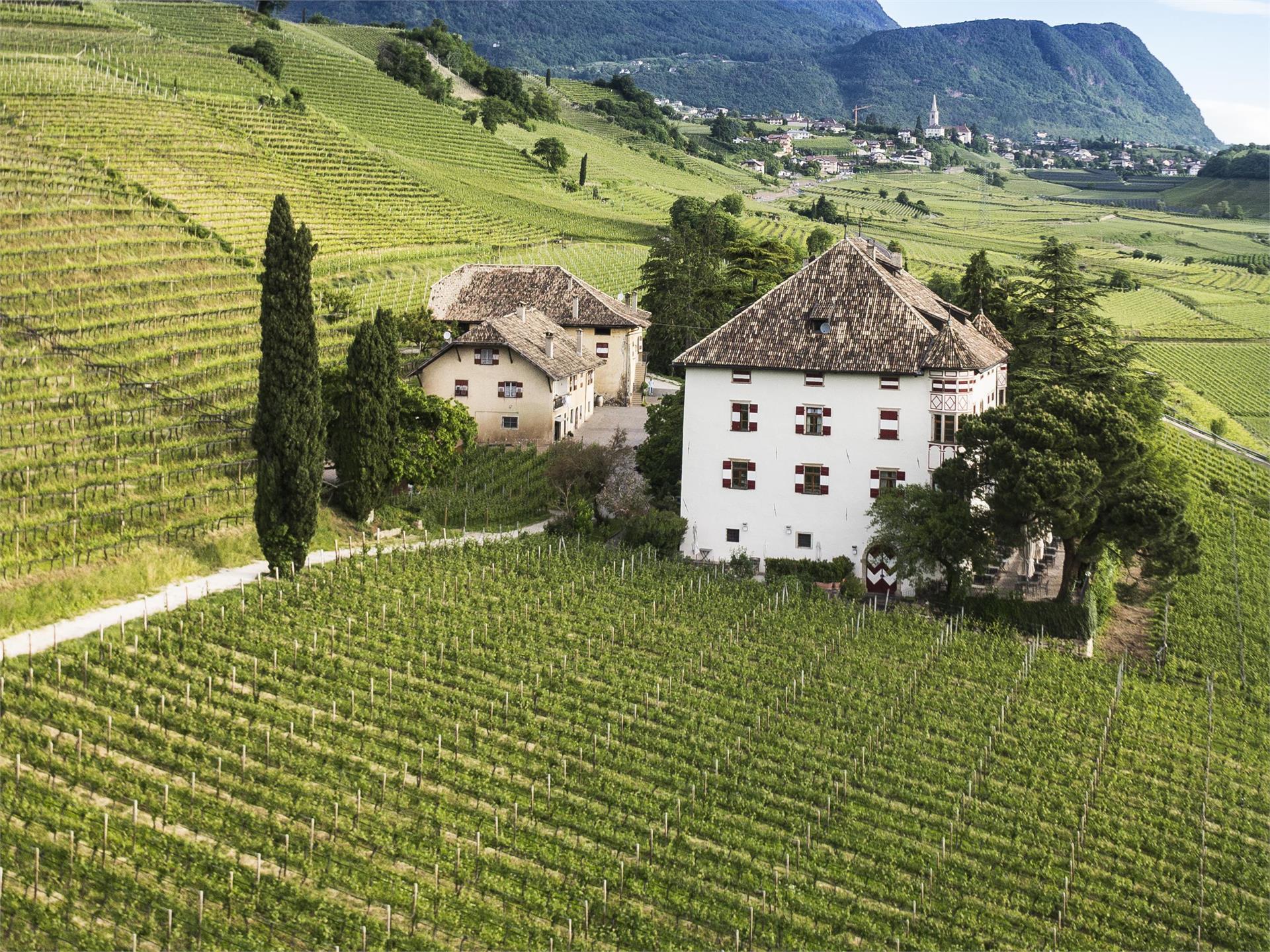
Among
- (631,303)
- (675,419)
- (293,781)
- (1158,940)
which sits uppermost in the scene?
(631,303)

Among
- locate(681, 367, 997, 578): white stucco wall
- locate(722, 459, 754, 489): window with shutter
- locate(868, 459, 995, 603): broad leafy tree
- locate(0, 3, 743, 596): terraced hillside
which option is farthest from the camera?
locate(722, 459, 754, 489): window with shutter

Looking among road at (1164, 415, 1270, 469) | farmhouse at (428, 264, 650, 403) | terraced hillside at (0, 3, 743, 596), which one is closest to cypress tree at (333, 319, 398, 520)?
terraced hillside at (0, 3, 743, 596)

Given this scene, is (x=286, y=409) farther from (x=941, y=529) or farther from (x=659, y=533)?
(x=941, y=529)

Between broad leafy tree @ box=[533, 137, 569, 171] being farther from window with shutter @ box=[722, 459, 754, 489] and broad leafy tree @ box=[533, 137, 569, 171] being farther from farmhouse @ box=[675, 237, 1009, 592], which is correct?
window with shutter @ box=[722, 459, 754, 489]

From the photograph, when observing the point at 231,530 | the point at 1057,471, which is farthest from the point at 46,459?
the point at 1057,471

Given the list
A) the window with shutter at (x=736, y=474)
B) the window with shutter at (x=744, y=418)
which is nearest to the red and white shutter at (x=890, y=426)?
the window with shutter at (x=744, y=418)

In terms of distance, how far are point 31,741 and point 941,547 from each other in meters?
28.7

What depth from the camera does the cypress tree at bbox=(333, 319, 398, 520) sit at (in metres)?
50.8

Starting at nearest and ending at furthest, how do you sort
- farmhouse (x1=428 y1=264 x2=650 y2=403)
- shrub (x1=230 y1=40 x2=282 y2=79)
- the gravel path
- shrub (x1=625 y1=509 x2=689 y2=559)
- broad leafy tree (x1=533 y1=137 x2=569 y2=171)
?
the gravel path
shrub (x1=625 y1=509 x2=689 y2=559)
farmhouse (x1=428 y1=264 x2=650 y2=403)
shrub (x1=230 y1=40 x2=282 y2=79)
broad leafy tree (x1=533 y1=137 x2=569 y2=171)

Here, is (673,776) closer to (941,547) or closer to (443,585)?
(443,585)

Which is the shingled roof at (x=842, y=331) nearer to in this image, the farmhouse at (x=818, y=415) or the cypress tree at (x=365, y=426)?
the farmhouse at (x=818, y=415)

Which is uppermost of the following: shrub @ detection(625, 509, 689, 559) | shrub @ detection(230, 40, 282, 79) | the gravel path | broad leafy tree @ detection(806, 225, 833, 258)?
shrub @ detection(230, 40, 282, 79)

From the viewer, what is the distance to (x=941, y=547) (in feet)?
158

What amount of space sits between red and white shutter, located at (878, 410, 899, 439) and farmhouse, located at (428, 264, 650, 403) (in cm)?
3100
